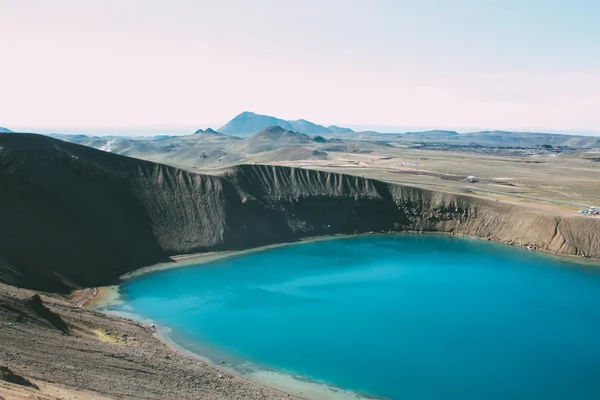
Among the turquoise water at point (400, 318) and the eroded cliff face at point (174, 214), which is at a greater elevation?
the eroded cliff face at point (174, 214)

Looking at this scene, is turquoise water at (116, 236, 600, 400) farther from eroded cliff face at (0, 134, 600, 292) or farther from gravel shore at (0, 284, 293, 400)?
eroded cliff face at (0, 134, 600, 292)

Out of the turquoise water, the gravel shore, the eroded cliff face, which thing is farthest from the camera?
the eroded cliff face

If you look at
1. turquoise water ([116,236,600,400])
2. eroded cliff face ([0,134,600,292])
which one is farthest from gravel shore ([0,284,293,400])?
eroded cliff face ([0,134,600,292])

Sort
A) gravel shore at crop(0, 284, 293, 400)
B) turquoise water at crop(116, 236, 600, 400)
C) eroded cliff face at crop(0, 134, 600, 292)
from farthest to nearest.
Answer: eroded cliff face at crop(0, 134, 600, 292)
turquoise water at crop(116, 236, 600, 400)
gravel shore at crop(0, 284, 293, 400)

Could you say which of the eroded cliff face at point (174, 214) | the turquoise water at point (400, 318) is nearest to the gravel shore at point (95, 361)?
the turquoise water at point (400, 318)

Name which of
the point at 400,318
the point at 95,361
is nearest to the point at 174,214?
the point at 400,318

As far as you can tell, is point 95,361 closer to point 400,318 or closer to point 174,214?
point 400,318

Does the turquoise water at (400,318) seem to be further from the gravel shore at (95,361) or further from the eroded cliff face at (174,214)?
the eroded cliff face at (174,214)
